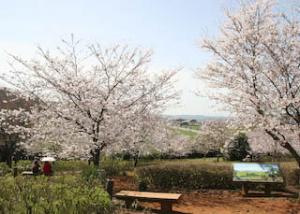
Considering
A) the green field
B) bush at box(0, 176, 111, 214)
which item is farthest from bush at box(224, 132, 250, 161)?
bush at box(0, 176, 111, 214)

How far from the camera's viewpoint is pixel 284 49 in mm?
15602

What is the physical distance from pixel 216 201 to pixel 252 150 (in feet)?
60.8

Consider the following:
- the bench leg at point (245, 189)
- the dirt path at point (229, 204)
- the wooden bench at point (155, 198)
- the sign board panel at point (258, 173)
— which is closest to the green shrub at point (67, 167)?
the dirt path at point (229, 204)

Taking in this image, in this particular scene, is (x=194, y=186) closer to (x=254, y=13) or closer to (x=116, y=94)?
(x=116, y=94)

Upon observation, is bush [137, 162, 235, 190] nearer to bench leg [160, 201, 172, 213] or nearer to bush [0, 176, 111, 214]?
bench leg [160, 201, 172, 213]

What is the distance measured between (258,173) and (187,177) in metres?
2.90

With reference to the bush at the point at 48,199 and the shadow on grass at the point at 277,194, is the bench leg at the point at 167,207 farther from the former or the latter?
the shadow on grass at the point at 277,194

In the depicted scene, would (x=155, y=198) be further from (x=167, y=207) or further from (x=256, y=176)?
(x=256, y=176)

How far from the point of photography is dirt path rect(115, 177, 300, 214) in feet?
43.2

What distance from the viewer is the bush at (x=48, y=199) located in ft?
22.4

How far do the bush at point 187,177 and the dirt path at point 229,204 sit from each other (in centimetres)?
79

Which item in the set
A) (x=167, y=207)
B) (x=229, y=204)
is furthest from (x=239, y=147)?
(x=167, y=207)

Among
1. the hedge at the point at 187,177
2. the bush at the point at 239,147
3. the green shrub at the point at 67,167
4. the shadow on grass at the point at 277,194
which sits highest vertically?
the bush at the point at 239,147

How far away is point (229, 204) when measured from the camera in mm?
14281
